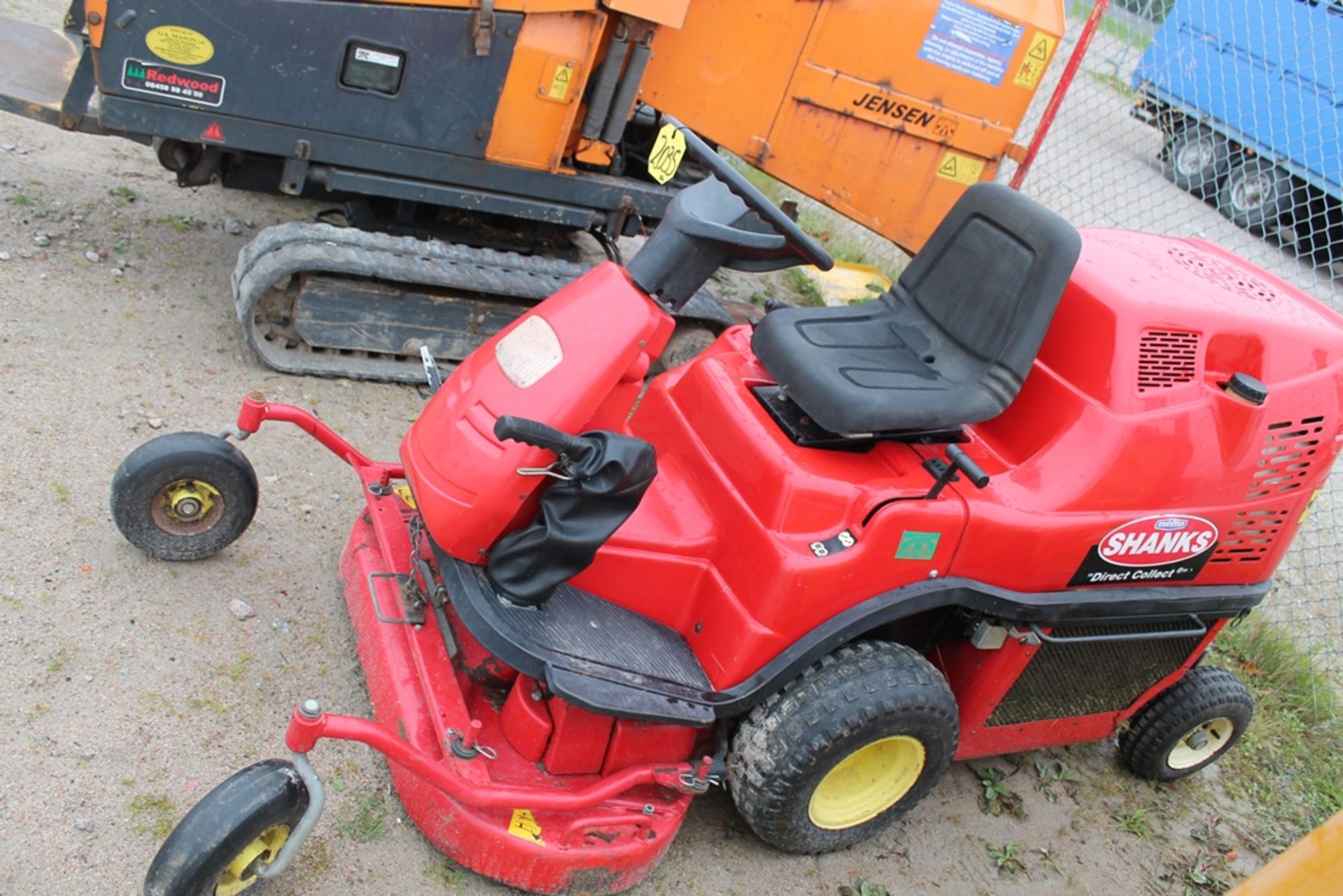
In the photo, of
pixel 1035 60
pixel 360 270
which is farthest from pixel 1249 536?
pixel 360 270

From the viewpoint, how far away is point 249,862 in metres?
2.57

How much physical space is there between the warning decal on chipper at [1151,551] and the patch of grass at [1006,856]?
0.92 metres

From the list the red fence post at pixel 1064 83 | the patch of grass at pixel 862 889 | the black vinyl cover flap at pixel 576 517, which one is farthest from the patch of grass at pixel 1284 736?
the black vinyl cover flap at pixel 576 517

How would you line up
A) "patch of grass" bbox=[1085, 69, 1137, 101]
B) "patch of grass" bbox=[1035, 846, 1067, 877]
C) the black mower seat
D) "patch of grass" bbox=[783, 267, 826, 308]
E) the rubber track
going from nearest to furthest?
the black mower seat
"patch of grass" bbox=[1035, 846, 1067, 877]
the rubber track
"patch of grass" bbox=[783, 267, 826, 308]
"patch of grass" bbox=[1085, 69, 1137, 101]

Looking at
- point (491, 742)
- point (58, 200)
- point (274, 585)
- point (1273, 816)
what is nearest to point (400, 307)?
point (274, 585)

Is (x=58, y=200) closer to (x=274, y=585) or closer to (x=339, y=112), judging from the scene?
(x=339, y=112)

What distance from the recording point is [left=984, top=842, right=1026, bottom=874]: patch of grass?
3473mm

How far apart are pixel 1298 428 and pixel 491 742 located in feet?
7.97

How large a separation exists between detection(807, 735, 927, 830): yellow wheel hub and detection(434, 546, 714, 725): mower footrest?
20.8 inches

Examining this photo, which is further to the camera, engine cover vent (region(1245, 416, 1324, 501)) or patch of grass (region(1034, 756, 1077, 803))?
patch of grass (region(1034, 756, 1077, 803))

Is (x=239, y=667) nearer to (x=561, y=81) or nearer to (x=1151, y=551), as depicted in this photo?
(x=1151, y=551)

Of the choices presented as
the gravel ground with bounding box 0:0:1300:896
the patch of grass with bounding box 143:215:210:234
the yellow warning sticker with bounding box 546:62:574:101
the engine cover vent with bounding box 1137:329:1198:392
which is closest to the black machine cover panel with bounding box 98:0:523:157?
the yellow warning sticker with bounding box 546:62:574:101

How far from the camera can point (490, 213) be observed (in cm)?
550

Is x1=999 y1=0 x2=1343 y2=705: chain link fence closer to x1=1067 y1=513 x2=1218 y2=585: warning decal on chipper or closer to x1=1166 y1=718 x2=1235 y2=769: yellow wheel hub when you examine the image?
x1=1166 y1=718 x2=1235 y2=769: yellow wheel hub
